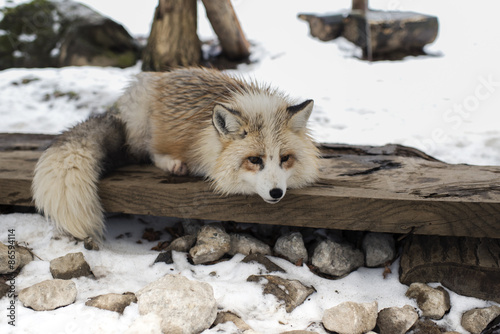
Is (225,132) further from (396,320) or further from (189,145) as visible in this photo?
(396,320)

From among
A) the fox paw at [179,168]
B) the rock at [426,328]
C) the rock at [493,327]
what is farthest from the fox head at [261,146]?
the rock at [493,327]

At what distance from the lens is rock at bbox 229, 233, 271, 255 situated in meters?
2.83

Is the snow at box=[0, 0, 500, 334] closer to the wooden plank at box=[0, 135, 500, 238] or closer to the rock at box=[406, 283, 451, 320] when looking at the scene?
the rock at box=[406, 283, 451, 320]

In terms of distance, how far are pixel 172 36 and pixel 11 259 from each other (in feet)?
15.6

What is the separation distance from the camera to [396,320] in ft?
7.37

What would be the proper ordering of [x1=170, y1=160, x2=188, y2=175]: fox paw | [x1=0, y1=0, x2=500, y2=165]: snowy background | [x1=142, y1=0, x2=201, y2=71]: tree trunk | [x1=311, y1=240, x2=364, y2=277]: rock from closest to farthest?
[x1=311, y1=240, x2=364, y2=277]: rock, [x1=170, y1=160, x2=188, y2=175]: fox paw, [x1=0, y1=0, x2=500, y2=165]: snowy background, [x1=142, y1=0, x2=201, y2=71]: tree trunk

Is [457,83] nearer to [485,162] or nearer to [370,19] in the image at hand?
[370,19]

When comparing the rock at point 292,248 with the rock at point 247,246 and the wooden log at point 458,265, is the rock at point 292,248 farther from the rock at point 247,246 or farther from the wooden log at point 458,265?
the wooden log at point 458,265

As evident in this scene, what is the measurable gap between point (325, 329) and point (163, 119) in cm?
182

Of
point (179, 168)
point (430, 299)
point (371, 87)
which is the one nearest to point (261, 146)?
point (179, 168)

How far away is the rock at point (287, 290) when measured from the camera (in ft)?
7.80

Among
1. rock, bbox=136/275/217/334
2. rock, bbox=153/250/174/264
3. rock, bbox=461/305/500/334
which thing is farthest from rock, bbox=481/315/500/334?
rock, bbox=153/250/174/264

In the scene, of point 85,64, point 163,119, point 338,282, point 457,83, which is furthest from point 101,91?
point 457,83

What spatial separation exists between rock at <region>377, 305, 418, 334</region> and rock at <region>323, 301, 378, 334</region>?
0.20ft
